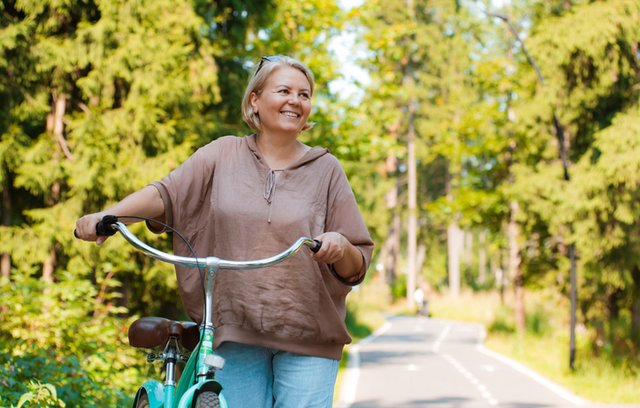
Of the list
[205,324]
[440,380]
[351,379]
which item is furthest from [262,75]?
[440,380]

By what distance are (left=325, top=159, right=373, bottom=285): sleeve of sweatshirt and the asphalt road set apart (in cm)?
1044

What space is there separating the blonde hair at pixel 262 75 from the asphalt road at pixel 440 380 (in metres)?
10.5

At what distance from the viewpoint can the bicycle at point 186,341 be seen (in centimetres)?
314

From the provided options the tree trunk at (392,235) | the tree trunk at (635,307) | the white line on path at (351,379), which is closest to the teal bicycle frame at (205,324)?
the white line on path at (351,379)

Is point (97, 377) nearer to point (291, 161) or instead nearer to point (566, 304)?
point (291, 161)

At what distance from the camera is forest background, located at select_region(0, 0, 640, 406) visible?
1048cm

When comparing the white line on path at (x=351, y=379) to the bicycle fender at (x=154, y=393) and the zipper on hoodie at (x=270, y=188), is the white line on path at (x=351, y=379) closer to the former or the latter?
the bicycle fender at (x=154, y=393)

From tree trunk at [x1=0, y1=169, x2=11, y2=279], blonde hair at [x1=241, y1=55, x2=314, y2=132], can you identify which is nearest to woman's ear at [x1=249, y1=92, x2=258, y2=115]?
blonde hair at [x1=241, y1=55, x2=314, y2=132]

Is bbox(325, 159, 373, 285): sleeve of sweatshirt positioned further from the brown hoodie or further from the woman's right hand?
the woman's right hand

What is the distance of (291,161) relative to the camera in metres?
3.72

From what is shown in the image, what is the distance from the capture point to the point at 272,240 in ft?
11.5

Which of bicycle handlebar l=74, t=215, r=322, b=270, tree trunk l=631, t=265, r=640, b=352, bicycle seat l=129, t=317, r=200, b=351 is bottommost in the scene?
tree trunk l=631, t=265, r=640, b=352

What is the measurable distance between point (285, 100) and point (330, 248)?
708 millimetres

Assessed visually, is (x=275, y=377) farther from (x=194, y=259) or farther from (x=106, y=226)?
(x=106, y=226)
